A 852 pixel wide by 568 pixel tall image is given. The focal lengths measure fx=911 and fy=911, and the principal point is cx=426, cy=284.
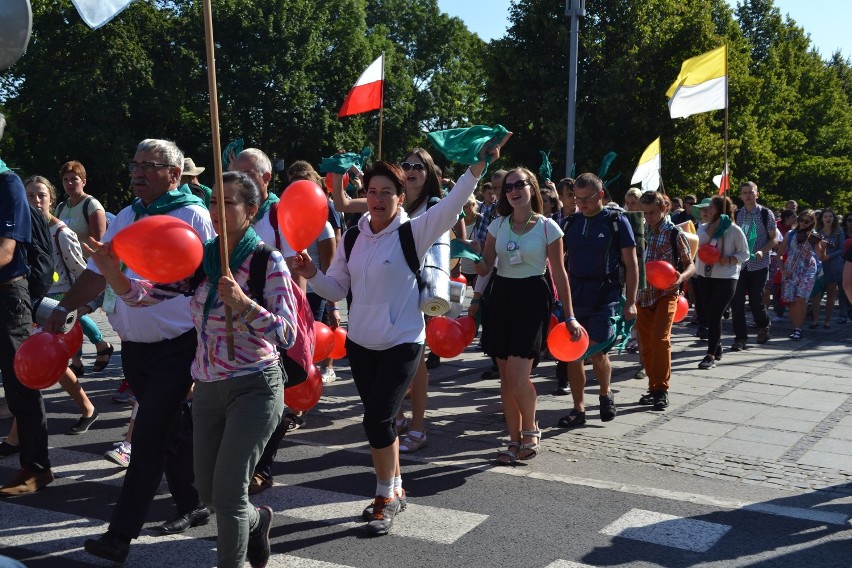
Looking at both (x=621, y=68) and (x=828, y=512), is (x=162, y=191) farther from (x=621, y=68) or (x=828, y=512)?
(x=621, y=68)

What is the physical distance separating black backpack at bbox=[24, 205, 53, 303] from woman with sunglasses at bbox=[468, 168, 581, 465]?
2948mm

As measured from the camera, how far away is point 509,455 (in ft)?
20.8

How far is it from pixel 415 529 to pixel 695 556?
1459 millimetres

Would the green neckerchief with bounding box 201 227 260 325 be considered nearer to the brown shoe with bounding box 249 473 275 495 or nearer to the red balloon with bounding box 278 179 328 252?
the red balloon with bounding box 278 179 328 252

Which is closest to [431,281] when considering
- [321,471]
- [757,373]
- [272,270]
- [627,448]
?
[272,270]

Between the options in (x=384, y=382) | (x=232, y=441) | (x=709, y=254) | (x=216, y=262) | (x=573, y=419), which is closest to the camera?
(x=232, y=441)

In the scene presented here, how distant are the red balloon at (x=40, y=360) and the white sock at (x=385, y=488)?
6.30ft

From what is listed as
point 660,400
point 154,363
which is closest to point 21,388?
point 154,363

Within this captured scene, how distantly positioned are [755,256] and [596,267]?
602cm

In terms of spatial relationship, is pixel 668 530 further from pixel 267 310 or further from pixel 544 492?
pixel 267 310

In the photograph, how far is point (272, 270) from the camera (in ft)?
12.9

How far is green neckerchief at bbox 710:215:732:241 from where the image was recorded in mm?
10609

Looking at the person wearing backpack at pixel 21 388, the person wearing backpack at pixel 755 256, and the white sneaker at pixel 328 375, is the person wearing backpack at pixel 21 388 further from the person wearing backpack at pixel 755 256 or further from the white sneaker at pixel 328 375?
the person wearing backpack at pixel 755 256

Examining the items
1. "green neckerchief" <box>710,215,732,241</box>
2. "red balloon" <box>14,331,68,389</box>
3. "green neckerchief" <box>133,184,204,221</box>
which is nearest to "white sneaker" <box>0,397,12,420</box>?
"red balloon" <box>14,331,68,389</box>
